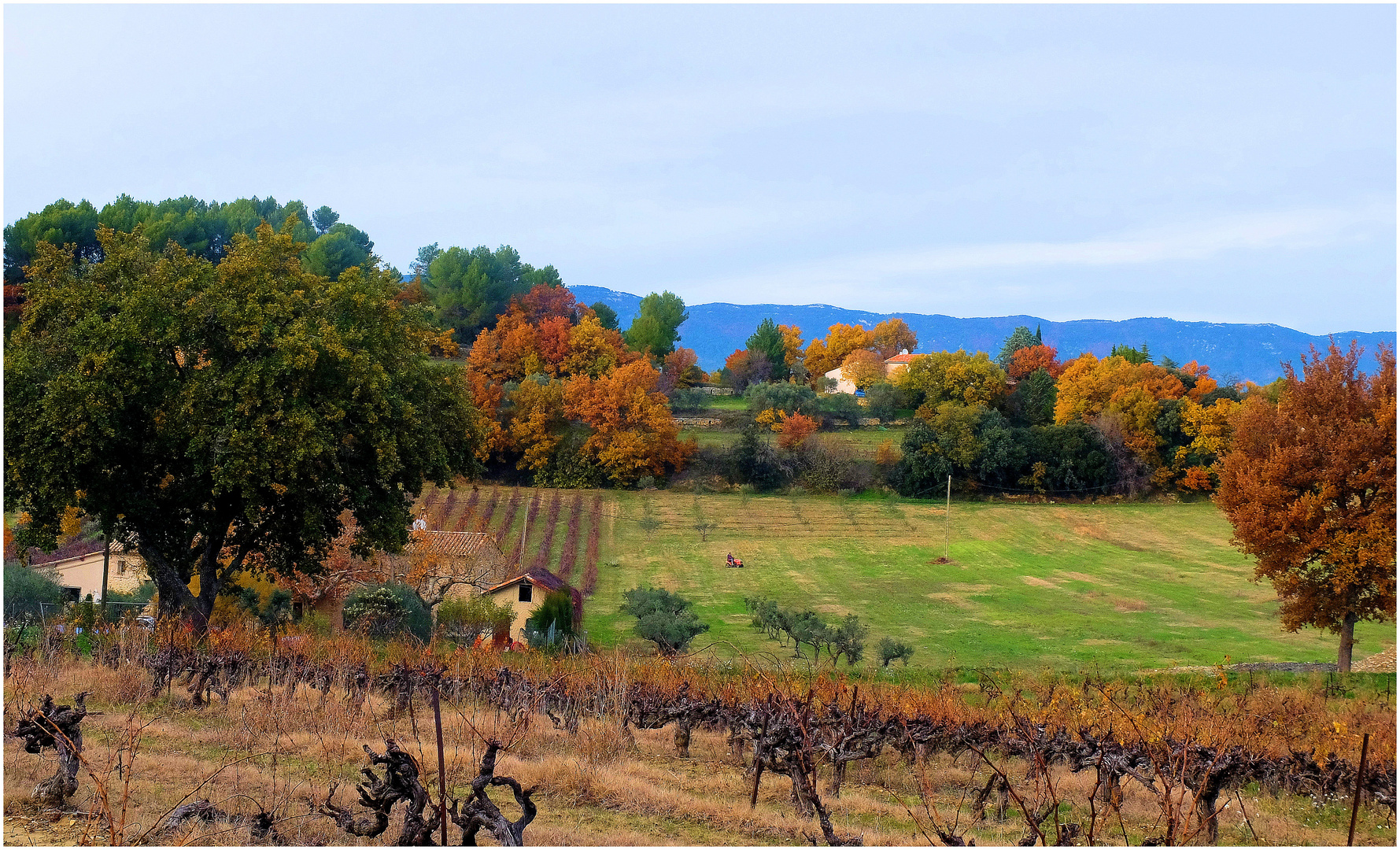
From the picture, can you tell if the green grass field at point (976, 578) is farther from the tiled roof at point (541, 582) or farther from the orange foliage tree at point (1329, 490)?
the orange foliage tree at point (1329, 490)

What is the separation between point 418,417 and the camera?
20.2m

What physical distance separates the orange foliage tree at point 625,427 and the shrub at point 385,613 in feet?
124

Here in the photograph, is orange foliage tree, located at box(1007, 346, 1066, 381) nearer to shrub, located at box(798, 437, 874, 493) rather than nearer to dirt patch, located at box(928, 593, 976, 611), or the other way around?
shrub, located at box(798, 437, 874, 493)

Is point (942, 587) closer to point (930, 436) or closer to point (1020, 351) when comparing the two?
point (930, 436)

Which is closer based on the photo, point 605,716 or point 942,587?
point 605,716

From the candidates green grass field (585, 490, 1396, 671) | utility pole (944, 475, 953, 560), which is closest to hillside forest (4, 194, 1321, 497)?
utility pole (944, 475, 953, 560)

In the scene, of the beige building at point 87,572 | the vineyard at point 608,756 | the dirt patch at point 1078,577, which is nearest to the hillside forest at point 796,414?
the dirt patch at point 1078,577

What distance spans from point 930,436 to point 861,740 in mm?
60462

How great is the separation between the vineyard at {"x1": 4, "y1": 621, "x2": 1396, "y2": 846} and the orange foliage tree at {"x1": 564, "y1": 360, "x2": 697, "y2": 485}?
49585mm

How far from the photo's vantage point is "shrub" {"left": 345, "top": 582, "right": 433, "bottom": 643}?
82.4 feet

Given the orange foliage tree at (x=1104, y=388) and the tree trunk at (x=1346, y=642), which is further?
the orange foliage tree at (x=1104, y=388)

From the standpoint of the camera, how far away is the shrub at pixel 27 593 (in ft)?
74.6

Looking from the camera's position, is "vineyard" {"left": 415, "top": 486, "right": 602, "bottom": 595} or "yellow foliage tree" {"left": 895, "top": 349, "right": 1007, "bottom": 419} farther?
"yellow foliage tree" {"left": 895, "top": 349, "right": 1007, "bottom": 419}

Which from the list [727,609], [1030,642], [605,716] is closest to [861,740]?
[605,716]
